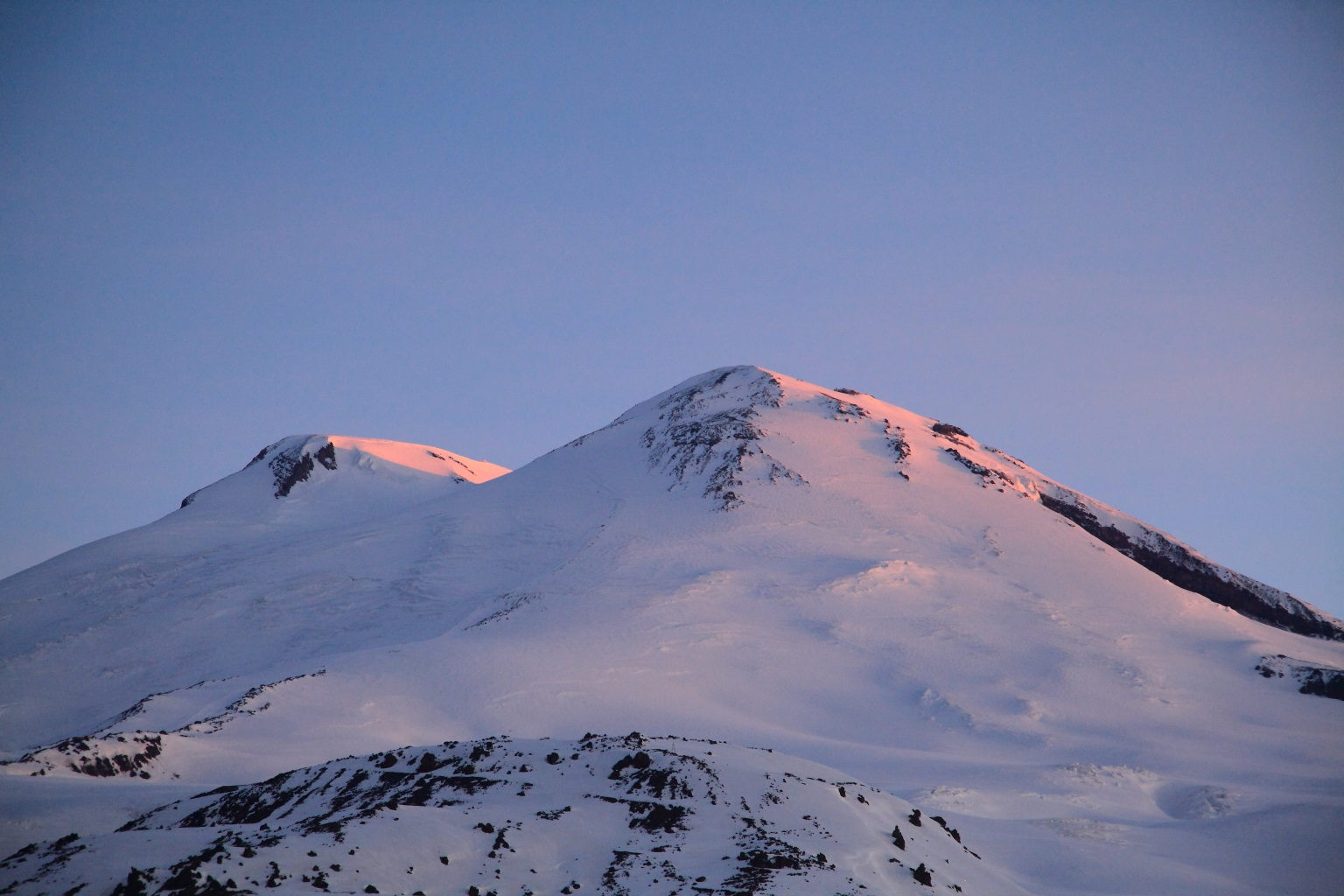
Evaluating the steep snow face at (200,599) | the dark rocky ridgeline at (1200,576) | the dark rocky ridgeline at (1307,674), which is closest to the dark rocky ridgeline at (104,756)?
the steep snow face at (200,599)

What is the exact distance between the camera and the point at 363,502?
81812 mm

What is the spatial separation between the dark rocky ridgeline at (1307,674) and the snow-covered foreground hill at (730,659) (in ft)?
0.72

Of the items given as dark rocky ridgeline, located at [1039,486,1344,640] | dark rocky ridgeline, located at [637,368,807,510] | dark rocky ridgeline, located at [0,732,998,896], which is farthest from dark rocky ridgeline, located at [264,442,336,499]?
dark rocky ridgeline, located at [0,732,998,896]

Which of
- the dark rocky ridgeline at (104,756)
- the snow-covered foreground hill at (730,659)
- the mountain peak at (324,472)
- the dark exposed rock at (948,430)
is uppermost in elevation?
the dark exposed rock at (948,430)

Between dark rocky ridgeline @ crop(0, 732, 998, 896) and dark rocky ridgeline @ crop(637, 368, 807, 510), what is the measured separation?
38294 mm

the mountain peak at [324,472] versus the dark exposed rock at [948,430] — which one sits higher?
the dark exposed rock at [948,430]

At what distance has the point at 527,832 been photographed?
1593 cm

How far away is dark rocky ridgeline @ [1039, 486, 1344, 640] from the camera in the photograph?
56.0m

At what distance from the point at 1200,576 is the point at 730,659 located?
36.0 metres

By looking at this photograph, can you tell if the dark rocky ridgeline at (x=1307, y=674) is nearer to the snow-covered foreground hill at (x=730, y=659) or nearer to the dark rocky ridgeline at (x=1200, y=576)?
the snow-covered foreground hill at (x=730, y=659)

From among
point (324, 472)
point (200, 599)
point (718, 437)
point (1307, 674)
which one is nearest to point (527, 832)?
point (1307, 674)

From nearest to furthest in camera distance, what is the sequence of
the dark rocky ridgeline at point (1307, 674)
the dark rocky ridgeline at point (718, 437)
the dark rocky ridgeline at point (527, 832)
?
1. the dark rocky ridgeline at point (527, 832)
2. the dark rocky ridgeline at point (1307, 674)
3. the dark rocky ridgeline at point (718, 437)

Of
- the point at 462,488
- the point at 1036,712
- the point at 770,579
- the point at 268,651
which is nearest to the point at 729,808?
the point at 1036,712

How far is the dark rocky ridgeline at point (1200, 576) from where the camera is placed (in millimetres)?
56031
